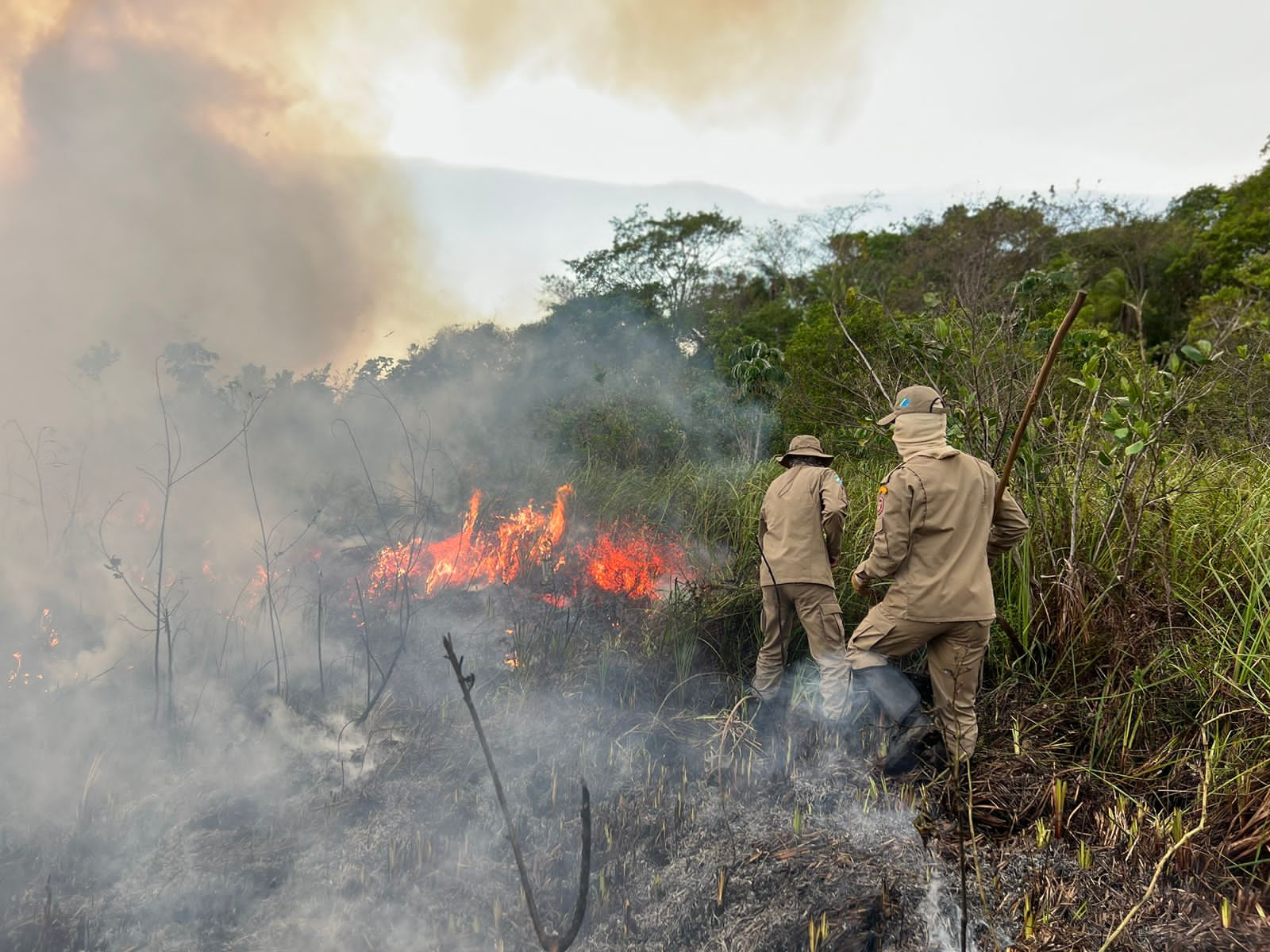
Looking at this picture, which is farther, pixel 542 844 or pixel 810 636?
pixel 810 636

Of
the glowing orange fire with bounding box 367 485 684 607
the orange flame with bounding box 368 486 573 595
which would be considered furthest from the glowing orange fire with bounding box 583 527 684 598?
the orange flame with bounding box 368 486 573 595

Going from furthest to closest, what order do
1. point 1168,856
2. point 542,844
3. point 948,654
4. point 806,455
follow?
point 806,455
point 948,654
point 542,844
point 1168,856

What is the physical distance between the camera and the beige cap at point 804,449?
15.8ft

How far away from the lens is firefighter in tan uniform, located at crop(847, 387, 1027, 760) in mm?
3564

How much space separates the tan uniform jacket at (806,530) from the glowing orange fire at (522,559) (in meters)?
1.37

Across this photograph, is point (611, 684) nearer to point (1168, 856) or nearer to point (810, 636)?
point (810, 636)

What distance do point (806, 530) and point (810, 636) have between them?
2.27ft

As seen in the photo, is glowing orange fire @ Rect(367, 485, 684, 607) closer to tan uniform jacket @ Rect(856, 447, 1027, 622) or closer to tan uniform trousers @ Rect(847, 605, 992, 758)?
tan uniform trousers @ Rect(847, 605, 992, 758)

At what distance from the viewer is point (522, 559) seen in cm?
617

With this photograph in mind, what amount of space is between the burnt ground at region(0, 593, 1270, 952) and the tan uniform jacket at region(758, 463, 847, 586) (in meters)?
0.81

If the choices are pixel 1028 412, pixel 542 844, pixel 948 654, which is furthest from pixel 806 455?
pixel 542 844

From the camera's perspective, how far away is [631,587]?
581cm

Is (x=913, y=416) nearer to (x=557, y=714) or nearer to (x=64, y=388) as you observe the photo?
(x=557, y=714)

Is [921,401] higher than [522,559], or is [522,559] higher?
[921,401]
